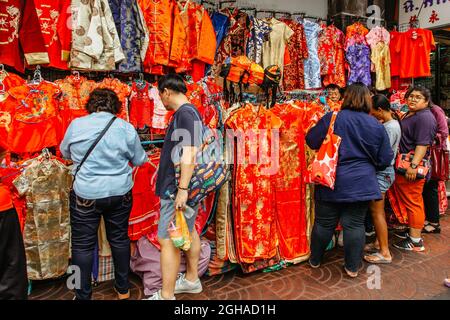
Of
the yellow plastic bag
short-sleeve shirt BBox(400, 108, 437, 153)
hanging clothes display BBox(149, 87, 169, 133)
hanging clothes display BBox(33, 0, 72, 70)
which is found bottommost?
the yellow plastic bag

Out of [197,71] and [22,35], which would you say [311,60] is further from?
[22,35]

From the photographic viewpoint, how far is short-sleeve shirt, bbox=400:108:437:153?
3777 mm

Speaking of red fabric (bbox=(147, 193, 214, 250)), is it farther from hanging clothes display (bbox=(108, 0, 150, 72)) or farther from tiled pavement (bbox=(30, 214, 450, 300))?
hanging clothes display (bbox=(108, 0, 150, 72))

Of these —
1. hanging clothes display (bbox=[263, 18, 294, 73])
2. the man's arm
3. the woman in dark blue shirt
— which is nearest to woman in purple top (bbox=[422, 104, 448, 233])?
the woman in dark blue shirt

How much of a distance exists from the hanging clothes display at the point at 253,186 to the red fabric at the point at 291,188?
0.16m

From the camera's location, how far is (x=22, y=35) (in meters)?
3.20

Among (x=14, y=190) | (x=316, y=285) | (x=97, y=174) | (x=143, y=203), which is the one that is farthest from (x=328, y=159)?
(x=14, y=190)

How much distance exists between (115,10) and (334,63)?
3079mm

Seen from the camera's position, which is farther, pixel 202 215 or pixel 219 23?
pixel 219 23

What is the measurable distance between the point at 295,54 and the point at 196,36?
1560 mm

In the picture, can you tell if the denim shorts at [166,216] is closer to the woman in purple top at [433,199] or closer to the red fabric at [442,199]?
the woman in purple top at [433,199]

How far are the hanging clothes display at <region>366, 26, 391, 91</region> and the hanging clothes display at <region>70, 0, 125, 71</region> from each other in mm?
3740

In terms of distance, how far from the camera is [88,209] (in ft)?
8.59

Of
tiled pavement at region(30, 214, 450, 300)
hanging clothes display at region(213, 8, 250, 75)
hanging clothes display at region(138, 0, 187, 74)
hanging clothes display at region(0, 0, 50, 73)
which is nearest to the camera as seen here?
tiled pavement at region(30, 214, 450, 300)
